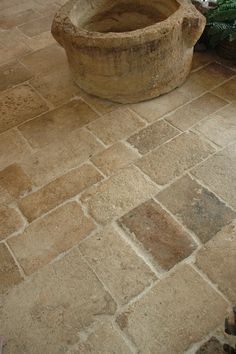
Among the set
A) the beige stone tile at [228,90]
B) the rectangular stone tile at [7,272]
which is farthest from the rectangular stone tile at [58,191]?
the beige stone tile at [228,90]

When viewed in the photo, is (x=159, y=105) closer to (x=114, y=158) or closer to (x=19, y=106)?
(x=114, y=158)

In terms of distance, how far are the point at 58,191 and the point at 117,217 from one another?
1.77ft

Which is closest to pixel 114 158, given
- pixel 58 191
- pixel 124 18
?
pixel 58 191

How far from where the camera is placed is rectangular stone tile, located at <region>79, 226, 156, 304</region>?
195 cm

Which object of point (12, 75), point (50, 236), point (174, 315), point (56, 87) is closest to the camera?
point (174, 315)

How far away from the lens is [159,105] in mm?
3094

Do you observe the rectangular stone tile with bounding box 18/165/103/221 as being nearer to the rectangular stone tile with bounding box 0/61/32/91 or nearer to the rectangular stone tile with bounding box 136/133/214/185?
the rectangular stone tile with bounding box 136/133/214/185

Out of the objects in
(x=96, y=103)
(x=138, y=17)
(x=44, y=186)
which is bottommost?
(x=44, y=186)

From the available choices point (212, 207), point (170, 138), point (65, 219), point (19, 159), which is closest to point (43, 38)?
point (19, 159)

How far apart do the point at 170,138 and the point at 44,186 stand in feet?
3.73

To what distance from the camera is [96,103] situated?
321 cm

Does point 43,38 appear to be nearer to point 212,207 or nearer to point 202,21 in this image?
point 202,21

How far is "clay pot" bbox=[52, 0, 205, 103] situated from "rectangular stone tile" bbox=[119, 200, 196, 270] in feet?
4.04

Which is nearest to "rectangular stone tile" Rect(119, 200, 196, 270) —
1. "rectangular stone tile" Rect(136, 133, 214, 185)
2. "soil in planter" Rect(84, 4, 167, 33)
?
"rectangular stone tile" Rect(136, 133, 214, 185)
